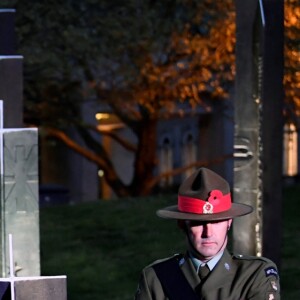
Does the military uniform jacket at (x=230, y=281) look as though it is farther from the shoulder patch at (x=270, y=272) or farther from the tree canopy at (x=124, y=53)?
the tree canopy at (x=124, y=53)

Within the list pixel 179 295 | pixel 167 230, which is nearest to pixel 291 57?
pixel 167 230

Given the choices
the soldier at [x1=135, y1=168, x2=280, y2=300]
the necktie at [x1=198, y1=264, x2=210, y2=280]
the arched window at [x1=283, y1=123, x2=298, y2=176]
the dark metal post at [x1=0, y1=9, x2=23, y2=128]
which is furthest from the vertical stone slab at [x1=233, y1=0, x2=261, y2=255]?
the arched window at [x1=283, y1=123, x2=298, y2=176]

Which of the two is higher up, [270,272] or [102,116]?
[102,116]

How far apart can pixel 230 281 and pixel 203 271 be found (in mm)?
112

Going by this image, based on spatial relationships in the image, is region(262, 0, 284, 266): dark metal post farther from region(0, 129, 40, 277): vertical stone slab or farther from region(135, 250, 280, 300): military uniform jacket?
region(135, 250, 280, 300): military uniform jacket

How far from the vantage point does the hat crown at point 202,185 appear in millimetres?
4188

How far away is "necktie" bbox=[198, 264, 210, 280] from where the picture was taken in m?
4.06

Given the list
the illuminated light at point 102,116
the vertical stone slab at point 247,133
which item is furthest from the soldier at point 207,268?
the illuminated light at point 102,116

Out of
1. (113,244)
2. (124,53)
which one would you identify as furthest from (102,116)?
(113,244)

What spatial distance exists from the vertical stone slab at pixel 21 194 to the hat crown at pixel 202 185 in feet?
16.7

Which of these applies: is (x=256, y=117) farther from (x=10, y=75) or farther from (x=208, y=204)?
(x=208, y=204)

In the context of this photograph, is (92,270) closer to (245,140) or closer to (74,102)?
(245,140)

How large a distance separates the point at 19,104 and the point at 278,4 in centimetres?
245

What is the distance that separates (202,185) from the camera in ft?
13.8
